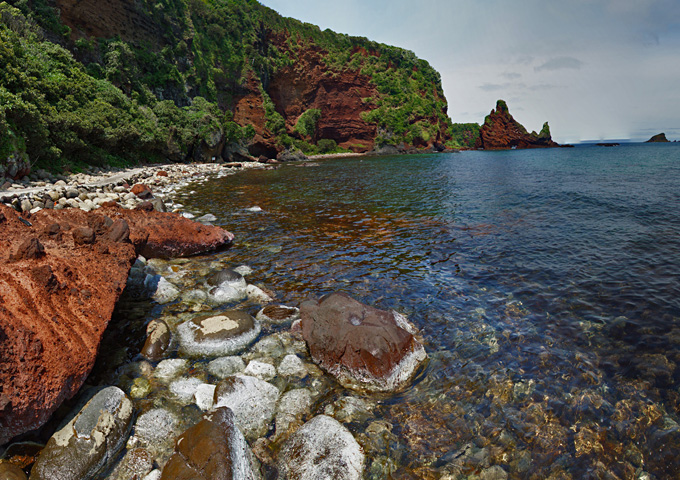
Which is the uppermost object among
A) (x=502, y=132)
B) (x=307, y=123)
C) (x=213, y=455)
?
(x=502, y=132)

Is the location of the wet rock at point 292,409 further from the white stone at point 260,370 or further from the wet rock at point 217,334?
the wet rock at point 217,334

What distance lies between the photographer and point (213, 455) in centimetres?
304

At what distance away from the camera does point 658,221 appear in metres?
12.4

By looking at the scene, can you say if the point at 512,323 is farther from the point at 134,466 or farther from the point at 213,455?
the point at 134,466

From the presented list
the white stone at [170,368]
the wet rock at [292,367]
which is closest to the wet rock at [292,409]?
the wet rock at [292,367]

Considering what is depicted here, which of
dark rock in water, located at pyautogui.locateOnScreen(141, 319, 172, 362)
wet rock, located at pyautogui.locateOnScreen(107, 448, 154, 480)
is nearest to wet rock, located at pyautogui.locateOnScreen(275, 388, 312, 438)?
wet rock, located at pyautogui.locateOnScreen(107, 448, 154, 480)

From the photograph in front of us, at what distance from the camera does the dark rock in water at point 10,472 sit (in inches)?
110

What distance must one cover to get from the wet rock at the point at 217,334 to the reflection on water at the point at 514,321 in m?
1.57

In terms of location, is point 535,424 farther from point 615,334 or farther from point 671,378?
point 615,334

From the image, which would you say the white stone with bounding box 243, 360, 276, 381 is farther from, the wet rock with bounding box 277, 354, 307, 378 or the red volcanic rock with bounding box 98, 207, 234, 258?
the red volcanic rock with bounding box 98, 207, 234, 258

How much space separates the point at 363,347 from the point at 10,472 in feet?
12.6

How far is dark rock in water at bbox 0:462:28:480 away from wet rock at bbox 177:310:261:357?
2.27 m

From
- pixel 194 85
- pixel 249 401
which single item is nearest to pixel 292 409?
pixel 249 401

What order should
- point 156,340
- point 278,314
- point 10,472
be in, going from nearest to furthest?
1. point 10,472
2. point 156,340
3. point 278,314
